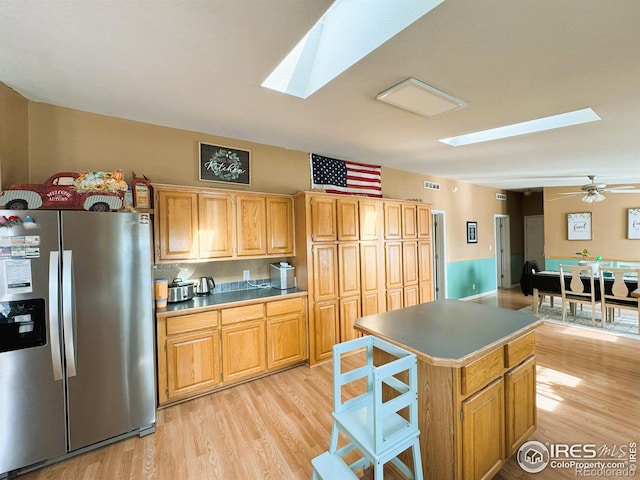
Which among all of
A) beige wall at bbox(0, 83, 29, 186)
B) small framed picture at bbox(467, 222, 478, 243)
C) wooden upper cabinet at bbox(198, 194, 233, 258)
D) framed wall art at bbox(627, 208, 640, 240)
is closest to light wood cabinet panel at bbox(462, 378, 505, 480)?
wooden upper cabinet at bbox(198, 194, 233, 258)

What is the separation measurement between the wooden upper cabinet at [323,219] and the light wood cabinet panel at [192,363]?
1.56 m

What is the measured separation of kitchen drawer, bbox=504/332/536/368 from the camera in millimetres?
1736

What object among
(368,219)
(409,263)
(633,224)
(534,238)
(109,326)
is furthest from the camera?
(534,238)

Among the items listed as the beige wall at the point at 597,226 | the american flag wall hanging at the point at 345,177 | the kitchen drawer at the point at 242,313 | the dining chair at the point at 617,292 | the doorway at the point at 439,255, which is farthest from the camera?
the beige wall at the point at 597,226

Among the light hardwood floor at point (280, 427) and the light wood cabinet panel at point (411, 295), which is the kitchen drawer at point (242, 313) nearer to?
the light hardwood floor at point (280, 427)

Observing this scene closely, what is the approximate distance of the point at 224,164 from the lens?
3.26 metres

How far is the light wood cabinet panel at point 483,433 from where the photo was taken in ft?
4.89

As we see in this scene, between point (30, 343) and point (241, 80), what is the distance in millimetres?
2305

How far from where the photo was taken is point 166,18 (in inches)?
57.5

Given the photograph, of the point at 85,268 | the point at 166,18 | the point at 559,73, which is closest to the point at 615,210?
the point at 559,73

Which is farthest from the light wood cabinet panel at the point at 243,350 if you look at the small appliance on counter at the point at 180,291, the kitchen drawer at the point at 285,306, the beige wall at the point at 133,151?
the beige wall at the point at 133,151

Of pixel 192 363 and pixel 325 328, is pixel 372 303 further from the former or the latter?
pixel 192 363

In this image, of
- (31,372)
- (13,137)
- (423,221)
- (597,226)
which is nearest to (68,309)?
(31,372)

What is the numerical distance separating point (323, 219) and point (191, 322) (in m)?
1.83
